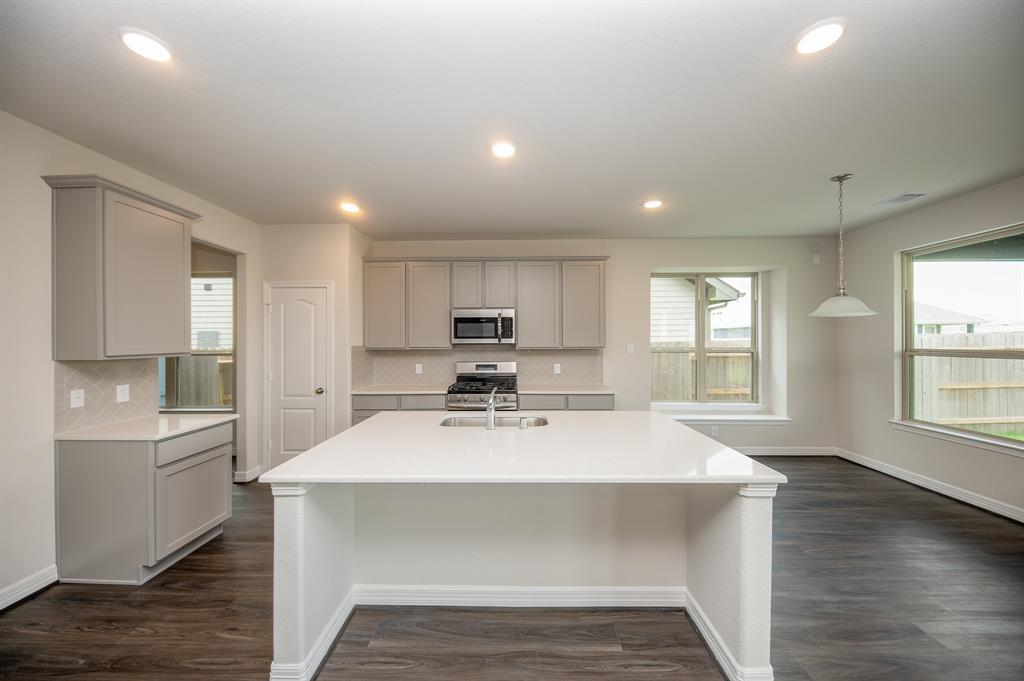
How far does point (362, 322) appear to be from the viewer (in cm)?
484

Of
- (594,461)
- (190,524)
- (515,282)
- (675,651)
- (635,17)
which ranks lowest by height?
(675,651)

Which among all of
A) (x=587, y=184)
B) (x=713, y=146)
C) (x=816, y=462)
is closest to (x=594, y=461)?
(x=713, y=146)

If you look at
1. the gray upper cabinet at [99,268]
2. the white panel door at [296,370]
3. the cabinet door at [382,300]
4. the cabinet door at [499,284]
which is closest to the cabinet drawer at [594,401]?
the cabinet door at [499,284]

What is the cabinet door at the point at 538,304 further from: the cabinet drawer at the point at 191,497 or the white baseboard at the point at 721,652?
the white baseboard at the point at 721,652

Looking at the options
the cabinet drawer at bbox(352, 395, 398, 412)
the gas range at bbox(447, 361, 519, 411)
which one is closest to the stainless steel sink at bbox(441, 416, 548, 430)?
the gas range at bbox(447, 361, 519, 411)

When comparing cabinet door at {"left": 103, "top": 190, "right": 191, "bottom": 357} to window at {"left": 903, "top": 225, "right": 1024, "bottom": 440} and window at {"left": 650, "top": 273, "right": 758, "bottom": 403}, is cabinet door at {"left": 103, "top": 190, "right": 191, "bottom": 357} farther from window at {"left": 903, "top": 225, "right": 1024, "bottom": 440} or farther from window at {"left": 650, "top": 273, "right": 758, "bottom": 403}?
window at {"left": 903, "top": 225, "right": 1024, "bottom": 440}

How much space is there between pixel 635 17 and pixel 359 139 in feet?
5.48

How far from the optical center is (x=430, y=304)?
16.0 feet

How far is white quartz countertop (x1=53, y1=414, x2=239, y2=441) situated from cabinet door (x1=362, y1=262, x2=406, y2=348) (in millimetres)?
1879

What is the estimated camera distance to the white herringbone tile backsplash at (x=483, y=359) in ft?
16.9

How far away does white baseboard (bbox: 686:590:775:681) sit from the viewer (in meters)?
1.71

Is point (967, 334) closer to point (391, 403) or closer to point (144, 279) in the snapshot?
point (391, 403)

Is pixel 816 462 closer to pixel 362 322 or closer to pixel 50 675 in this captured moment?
pixel 362 322

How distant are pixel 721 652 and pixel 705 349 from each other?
14.1ft
